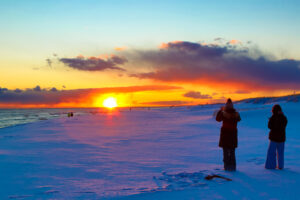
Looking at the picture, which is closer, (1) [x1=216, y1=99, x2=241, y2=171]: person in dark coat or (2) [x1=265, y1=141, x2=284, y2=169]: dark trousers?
(1) [x1=216, y1=99, x2=241, y2=171]: person in dark coat

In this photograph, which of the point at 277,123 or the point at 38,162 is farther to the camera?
the point at 38,162

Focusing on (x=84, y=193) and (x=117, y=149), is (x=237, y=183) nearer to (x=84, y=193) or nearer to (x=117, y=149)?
(x=84, y=193)

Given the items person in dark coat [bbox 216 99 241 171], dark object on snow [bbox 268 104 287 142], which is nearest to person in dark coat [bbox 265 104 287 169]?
dark object on snow [bbox 268 104 287 142]

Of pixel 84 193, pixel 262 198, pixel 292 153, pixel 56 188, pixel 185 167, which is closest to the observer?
pixel 262 198

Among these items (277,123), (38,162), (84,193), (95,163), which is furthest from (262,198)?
(38,162)

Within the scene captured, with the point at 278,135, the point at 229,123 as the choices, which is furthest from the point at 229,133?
the point at 278,135

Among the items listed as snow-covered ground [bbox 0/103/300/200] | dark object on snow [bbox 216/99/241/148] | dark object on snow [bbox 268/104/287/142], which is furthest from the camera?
dark object on snow [bbox 268/104/287/142]

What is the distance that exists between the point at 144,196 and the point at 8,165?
19.3 ft

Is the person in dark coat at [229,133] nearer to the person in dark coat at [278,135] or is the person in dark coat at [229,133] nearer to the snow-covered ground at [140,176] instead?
the snow-covered ground at [140,176]

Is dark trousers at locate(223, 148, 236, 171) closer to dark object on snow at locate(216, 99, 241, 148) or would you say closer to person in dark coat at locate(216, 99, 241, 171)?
person in dark coat at locate(216, 99, 241, 171)

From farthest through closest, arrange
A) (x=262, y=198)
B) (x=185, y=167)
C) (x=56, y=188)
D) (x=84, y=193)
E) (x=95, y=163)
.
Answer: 1. (x=95, y=163)
2. (x=185, y=167)
3. (x=56, y=188)
4. (x=84, y=193)
5. (x=262, y=198)

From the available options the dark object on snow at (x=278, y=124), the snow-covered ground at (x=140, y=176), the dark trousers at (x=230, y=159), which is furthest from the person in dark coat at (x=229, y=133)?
the dark object on snow at (x=278, y=124)

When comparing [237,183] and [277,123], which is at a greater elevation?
[277,123]

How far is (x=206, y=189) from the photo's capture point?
5.75 meters
